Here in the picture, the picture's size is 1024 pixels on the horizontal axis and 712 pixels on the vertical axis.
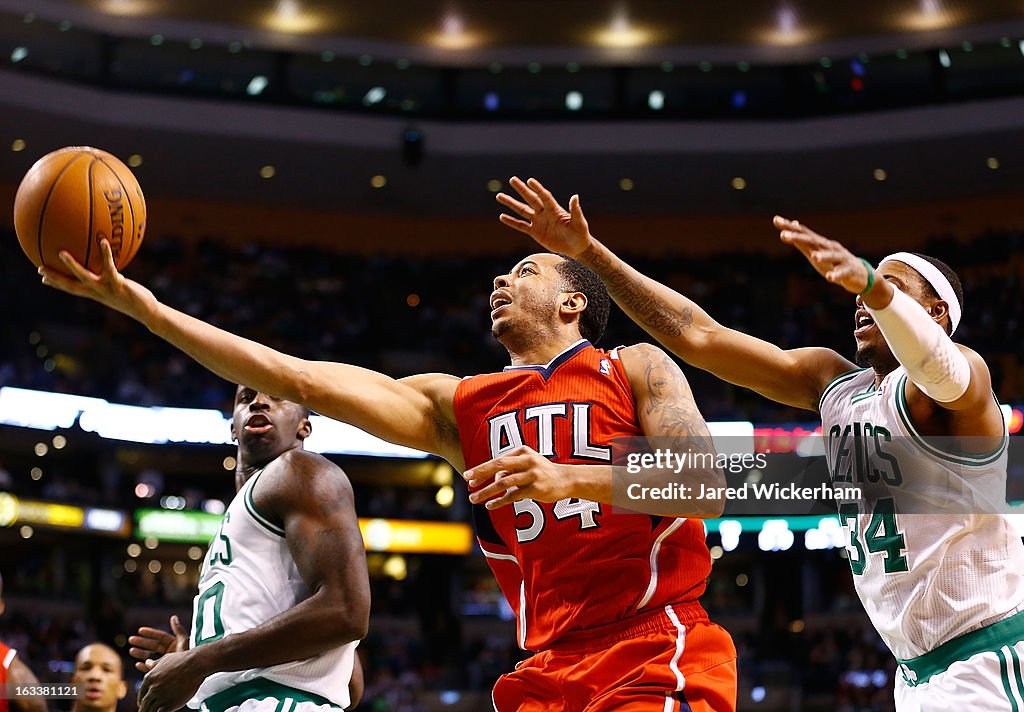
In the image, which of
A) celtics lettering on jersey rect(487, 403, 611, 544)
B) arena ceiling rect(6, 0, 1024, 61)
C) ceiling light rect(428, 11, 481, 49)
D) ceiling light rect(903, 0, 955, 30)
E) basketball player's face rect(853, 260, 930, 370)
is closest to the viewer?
celtics lettering on jersey rect(487, 403, 611, 544)

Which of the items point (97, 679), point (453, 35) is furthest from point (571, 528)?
point (453, 35)

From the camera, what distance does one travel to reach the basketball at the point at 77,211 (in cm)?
363

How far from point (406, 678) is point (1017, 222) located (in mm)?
14158

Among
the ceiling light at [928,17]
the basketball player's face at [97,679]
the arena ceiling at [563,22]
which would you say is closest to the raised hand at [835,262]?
the basketball player's face at [97,679]

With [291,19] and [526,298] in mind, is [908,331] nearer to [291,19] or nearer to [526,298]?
[526,298]

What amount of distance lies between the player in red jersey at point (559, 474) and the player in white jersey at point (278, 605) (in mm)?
451

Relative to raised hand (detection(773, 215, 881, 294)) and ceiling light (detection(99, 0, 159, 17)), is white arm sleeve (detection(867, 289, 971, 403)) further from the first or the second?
ceiling light (detection(99, 0, 159, 17))

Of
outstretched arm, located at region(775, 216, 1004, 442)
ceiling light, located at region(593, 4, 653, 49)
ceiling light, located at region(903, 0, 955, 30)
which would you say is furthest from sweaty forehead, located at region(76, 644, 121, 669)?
ceiling light, located at region(903, 0, 955, 30)

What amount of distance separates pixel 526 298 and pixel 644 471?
40.6 inches

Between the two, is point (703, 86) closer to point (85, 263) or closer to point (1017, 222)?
point (1017, 222)

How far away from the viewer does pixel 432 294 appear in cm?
2300

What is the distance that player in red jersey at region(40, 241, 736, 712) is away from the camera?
354 centimetres

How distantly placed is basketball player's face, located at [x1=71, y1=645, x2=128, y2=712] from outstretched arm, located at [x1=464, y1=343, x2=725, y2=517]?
3.59m

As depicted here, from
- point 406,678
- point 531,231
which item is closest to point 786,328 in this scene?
point 406,678
